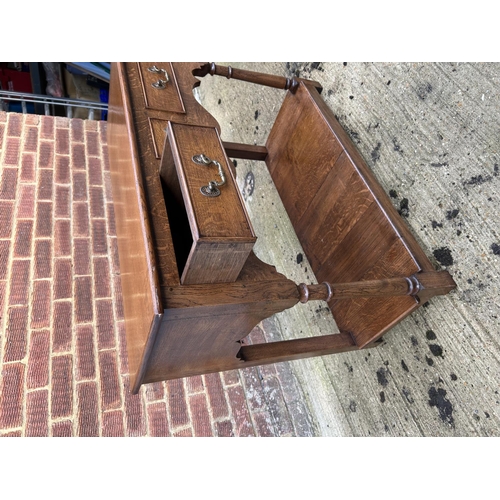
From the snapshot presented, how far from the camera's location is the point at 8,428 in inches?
59.7

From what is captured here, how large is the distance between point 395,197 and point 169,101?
0.97 meters

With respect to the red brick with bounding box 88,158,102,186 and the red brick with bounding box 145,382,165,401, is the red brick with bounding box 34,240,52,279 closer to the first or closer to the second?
the red brick with bounding box 88,158,102,186

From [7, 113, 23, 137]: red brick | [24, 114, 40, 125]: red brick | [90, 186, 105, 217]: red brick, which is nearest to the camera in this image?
[90, 186, 105, 217]: red brick

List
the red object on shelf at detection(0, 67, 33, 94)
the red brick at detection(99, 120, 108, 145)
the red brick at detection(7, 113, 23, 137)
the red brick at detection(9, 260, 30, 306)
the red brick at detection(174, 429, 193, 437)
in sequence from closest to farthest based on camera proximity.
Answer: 1. the red brick at detection(174, 429, 193, 437)
2. the red brick at detection(9, 260, 30, 306)
3. the red brick at detection(7, 113, 23, 137)
4. the red brick at detection(99, 120, 108, 145)
5. the red object on shelf at detection(0, 67, 33, 94)

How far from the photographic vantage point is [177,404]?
5.96 ft

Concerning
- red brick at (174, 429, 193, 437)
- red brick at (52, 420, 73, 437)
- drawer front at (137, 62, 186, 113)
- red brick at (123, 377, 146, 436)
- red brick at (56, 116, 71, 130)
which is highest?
drawer front at (137, 62, 186, 113)

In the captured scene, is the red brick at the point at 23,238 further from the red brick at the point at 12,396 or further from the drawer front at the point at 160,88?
the drawer front at the point at 160,88

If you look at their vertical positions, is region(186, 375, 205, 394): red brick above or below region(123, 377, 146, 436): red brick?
below

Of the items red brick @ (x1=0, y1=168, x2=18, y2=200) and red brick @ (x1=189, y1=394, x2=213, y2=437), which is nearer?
red brick @ (x1=189, y1=394, x2=213, y2=437)

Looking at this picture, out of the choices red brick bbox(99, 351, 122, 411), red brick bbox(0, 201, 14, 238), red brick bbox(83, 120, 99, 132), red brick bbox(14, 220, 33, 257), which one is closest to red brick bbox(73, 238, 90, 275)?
red brick bbox(14, 220, 33, 257)

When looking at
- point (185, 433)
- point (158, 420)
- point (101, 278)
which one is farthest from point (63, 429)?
point (101, 278)

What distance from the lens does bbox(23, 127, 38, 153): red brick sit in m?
2.52

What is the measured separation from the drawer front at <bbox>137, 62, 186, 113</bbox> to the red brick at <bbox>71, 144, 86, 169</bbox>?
1.10 m

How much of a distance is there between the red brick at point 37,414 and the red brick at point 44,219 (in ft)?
2.82
